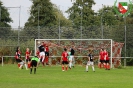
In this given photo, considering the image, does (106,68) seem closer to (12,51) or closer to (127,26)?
(127,26)

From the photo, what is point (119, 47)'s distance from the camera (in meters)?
42.4

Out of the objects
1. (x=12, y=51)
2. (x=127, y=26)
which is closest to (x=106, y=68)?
(x=127, y=26)

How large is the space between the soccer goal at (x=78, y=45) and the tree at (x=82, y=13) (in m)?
9.62

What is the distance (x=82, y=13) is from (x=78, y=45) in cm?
1527

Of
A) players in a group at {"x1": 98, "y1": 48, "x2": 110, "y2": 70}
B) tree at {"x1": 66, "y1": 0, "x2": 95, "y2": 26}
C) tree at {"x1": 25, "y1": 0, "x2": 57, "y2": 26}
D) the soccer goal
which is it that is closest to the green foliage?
tree at {"x1": 25, "y1": 0, "x2": 57, "y2": 26}

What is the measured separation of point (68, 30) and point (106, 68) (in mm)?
9651

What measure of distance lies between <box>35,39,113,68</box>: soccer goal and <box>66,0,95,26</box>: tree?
962 cm

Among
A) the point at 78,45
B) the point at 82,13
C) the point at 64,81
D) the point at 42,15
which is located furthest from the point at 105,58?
the point at 42,15

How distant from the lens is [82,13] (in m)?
57.7

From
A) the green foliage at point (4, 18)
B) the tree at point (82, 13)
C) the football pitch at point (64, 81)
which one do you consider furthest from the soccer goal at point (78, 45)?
the football pitch at point (64, 81)

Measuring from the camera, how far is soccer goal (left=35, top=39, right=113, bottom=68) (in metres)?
41.9

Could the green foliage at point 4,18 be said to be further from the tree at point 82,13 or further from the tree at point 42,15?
the tree at point 82,13

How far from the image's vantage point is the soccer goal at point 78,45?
1651 inches

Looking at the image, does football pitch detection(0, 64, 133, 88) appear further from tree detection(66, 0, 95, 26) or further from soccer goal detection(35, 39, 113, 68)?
tree detection(66, 0, 95, 26)
